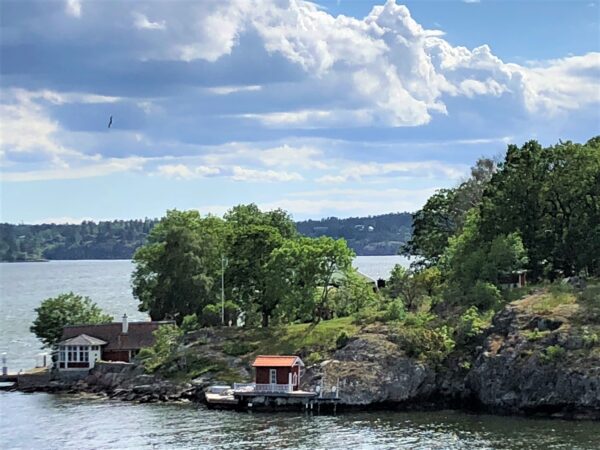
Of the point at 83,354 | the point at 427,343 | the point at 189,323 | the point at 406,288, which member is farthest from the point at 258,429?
the point at 406,288

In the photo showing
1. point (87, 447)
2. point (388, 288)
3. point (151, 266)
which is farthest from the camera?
point (151, 266)

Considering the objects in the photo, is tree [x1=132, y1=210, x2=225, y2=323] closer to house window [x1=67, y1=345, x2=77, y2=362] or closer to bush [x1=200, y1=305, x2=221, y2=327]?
bush [x1=200, y1=305, x2=221, y2=327]

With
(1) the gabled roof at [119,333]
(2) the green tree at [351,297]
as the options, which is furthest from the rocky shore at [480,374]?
(2) the green tree at [351,297]

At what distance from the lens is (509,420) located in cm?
6456

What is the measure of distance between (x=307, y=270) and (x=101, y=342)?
800 inches

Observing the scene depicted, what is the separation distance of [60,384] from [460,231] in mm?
47973

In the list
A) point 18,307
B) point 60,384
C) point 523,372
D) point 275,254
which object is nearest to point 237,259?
point 275,254

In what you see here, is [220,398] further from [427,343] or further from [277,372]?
[427,343]

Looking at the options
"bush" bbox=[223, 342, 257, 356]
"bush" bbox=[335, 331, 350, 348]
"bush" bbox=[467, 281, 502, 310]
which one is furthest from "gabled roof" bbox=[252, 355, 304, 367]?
"bush" bbox=[467, 281, 502, 310]

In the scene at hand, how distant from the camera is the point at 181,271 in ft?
315

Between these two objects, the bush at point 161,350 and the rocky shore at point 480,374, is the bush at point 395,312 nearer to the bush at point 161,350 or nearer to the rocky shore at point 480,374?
the rocky shore at point 480,374

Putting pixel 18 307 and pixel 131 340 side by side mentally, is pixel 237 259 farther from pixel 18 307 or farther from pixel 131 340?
pixel 18 307

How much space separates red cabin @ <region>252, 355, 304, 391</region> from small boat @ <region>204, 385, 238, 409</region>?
7.71ft

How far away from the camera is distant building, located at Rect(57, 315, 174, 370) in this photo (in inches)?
3381
